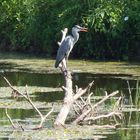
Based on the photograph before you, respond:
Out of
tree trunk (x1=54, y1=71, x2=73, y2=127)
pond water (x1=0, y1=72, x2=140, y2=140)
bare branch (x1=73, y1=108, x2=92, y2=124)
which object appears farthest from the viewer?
bare branch (x1=73, y1=108, x2=92, y2=124)

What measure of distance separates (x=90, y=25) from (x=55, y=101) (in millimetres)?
11625

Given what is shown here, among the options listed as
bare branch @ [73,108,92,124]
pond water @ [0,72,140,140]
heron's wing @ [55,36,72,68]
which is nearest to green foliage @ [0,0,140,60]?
pond water @ [0,72,140,140]

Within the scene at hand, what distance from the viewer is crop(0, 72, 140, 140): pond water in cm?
1027

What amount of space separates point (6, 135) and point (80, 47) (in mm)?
16666

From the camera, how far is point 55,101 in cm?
1402

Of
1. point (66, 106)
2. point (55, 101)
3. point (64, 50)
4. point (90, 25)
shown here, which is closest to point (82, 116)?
point (66, 106)

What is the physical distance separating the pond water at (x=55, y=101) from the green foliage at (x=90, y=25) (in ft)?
19.2

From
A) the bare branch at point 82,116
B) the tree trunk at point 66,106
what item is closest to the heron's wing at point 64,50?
the tree trunk at point 66,106

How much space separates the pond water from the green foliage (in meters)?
5.86

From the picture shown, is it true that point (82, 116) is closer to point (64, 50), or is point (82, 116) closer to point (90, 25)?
point (64, 50)

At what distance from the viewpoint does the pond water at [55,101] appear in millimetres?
10266

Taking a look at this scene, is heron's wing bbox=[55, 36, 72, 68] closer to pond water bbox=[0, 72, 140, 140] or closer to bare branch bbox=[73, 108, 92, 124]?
pond water bbox=[0, 72, 140, 140]

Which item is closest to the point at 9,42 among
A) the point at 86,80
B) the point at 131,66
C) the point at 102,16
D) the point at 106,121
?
the point at 102,16

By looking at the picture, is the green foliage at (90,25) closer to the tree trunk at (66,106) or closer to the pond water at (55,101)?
the pond water at (55,101)
